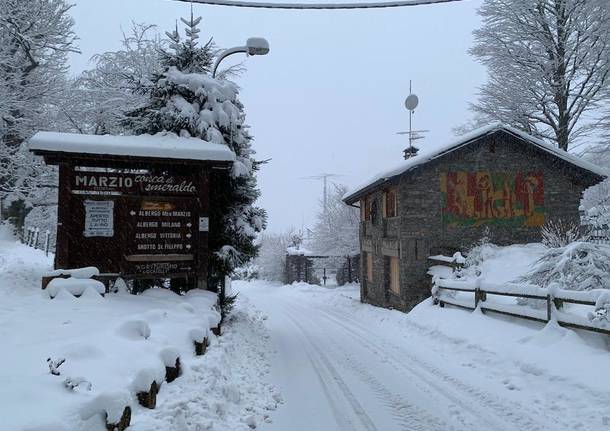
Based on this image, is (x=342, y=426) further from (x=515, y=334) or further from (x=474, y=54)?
(x=474, y=54)

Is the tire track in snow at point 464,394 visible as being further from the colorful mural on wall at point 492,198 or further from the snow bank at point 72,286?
the colorful mural on wall at point 492,198

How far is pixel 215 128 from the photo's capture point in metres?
11.0

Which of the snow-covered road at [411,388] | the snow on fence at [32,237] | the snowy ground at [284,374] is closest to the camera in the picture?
the snowy ground at [284,374]

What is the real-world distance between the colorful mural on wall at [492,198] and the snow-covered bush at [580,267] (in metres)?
7.40

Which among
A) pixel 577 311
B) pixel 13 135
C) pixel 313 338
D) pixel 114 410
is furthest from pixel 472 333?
pixel 13 135

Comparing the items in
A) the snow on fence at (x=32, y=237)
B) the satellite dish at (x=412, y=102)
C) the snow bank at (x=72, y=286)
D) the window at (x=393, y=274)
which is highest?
the satellite dish at (x=412, y=102)

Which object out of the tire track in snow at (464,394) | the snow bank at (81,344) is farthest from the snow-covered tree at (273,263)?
the snow bank at (81,344)

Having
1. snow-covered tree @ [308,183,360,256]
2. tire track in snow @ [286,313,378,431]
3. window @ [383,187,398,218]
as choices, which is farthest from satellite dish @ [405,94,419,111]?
tire track in snow @ [286,313,378,431]

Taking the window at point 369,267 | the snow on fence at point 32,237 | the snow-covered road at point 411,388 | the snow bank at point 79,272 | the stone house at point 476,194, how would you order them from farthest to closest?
the window at point 369,267 → the snow on fence at point 32,237 → the stone house at point 476,194 → the snow bank at point 79,272 → the snow-covered road at point 411,388

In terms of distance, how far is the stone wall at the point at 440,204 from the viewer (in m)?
17.6

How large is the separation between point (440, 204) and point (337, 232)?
23.7 metres

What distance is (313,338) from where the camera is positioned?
1214 cm

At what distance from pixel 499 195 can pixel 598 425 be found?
538 inches

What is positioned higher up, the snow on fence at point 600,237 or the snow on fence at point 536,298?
the snow on fence at point 600,237
